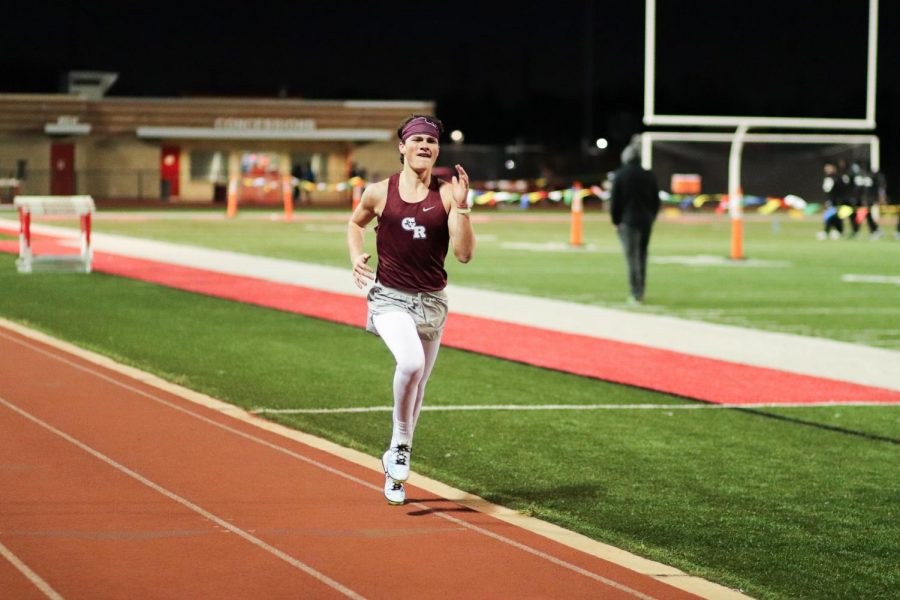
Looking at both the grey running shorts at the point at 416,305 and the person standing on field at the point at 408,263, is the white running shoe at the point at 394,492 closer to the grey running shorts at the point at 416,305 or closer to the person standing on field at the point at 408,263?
the person standing on field at the point at 408,263

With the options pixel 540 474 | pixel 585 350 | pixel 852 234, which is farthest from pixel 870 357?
pixel 852 234

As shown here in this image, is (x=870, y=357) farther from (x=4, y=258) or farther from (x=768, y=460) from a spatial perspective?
(x=4, y=258)

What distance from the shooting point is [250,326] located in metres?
16.4

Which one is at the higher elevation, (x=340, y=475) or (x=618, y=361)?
(x=340, y=475)

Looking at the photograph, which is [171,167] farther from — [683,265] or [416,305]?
[416,305]

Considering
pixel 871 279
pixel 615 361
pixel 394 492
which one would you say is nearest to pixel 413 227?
pixel 394 492

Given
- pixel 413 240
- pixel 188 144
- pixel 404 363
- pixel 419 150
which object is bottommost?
pixel 404 363

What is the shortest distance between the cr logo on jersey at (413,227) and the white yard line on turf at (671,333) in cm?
589

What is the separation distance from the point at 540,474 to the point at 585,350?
590cm

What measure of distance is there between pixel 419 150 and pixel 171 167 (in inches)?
2339

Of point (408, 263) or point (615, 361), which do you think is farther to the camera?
point (615, 361)

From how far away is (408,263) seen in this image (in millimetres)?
7719

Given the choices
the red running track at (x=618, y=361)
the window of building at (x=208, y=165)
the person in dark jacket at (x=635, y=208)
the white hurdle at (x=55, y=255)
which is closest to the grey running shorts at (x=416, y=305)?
the red running track at (x=618, y=361)

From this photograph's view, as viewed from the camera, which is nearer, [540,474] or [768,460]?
[540,474]
